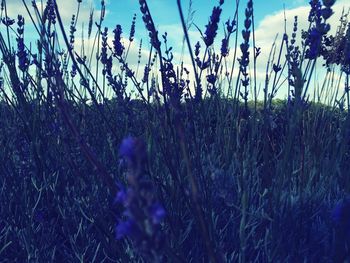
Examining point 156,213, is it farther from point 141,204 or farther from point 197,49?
point 197,49

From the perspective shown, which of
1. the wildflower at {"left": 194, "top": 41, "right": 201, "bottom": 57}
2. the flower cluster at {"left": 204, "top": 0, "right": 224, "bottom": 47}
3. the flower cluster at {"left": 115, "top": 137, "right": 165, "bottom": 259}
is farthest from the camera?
the wildflower at {"left": 194, "top": 41, "right": 201, "bottom": 57}

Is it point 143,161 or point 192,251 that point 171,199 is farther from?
point 143,161

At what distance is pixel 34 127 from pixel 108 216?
56 cm

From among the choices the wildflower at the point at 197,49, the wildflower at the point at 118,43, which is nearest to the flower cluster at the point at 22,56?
the wildflower at the point at 118,43

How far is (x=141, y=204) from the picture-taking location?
0.64 metres

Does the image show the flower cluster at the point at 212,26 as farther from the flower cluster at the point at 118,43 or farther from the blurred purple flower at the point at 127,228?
the blurred purple flower at the point at 127,228

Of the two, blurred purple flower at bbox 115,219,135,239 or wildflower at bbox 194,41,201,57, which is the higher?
wildflower at bbox 194,41,201,57

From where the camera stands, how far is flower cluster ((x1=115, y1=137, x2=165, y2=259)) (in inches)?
24.8

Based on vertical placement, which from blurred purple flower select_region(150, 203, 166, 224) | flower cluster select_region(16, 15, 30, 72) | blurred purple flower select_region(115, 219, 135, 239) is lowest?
blurred purple flower select_region(115, 219, 135, 239)

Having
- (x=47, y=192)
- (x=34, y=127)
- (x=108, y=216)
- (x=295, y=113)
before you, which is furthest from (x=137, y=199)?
(x=34, y=127)

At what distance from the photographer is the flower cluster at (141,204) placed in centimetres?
63

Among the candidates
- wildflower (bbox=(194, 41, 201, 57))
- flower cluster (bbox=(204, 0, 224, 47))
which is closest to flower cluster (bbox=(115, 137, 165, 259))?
flower cluster (bbox=(204, 0, 224, 47))

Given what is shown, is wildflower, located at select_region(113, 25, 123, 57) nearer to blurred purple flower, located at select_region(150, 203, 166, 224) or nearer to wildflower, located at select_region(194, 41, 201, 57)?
wildflower, located at select_region(194, 41, 201, 57)

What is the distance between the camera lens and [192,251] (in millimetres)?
1769
